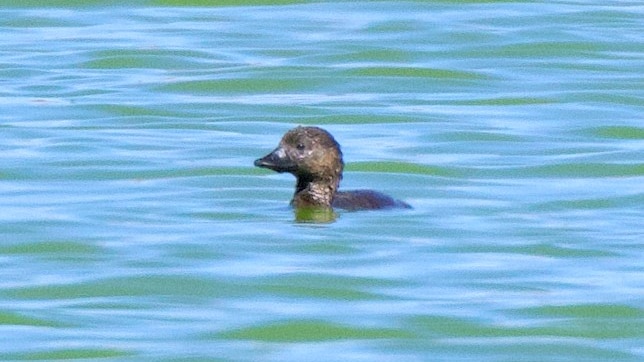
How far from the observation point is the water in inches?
468

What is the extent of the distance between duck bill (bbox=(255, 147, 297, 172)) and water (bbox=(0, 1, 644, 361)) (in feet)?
0.98

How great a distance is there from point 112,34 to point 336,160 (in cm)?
835

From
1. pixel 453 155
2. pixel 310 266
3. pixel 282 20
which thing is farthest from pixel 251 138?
pixel 282 20

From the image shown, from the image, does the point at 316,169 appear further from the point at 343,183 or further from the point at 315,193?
the point at 343,183

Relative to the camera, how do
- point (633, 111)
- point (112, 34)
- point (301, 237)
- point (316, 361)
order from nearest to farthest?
point (316, 361), point (301, 237), point (633, 111), point (112, 34)

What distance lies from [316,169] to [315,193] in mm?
158

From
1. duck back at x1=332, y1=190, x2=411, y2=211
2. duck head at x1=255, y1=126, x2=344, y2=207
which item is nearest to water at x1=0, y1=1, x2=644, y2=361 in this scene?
duck back at x1=332, y1=190, x2=411, y2=211

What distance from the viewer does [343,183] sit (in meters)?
16.7

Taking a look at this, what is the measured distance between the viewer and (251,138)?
17938 millimetres

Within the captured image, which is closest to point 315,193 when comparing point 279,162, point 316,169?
point 316,169

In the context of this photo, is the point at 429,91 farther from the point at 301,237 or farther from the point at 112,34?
the point at 301,237

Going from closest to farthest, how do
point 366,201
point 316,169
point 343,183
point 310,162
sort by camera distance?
point 366,201
point 316,169
point 310,162
point 343,183

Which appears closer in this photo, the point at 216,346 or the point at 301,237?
the point at 216,346

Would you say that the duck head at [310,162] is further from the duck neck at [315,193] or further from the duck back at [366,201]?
the duck back at [366,201]
